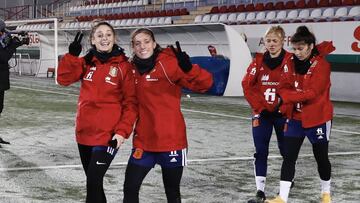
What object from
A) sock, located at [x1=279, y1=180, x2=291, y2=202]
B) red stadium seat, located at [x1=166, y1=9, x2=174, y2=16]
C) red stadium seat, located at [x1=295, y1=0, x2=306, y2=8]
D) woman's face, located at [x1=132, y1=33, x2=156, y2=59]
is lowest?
sock, located at [x1=279, y1=180, x2=291, y2=202]

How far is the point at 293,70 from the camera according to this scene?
5.59 m

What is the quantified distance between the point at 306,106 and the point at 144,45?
193 centimetres

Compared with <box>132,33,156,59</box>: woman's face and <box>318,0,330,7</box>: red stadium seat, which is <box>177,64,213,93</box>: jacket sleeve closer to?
<box>132,33,156,59</box>: woman's face

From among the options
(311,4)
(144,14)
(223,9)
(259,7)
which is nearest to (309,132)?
(311,4)

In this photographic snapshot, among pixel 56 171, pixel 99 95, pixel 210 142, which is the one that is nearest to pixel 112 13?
pixel 210 142

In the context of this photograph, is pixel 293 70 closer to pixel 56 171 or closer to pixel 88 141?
pixel 88 141

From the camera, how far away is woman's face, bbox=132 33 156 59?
427 cm

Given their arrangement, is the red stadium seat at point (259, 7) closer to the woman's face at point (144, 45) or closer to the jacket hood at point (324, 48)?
the jacket hood at point (324, 48)

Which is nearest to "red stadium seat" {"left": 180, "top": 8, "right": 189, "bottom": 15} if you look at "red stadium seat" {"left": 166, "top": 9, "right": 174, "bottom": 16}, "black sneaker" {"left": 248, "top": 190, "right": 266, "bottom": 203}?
"red stadium seat" {"left": 166, "top": 9, "right": 174, "bottom": 16}

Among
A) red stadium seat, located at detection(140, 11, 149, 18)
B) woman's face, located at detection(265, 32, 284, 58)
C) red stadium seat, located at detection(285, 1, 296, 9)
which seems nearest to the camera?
woman's face, located at detection(265, 32, 284, 58)

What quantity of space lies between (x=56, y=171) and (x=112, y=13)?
2787cm

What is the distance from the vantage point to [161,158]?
14.1 feet

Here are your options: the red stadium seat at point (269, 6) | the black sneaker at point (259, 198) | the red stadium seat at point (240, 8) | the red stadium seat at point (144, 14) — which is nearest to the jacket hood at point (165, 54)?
the black sneaker at point (259, 198)

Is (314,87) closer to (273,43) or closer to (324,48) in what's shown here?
(324,48)
